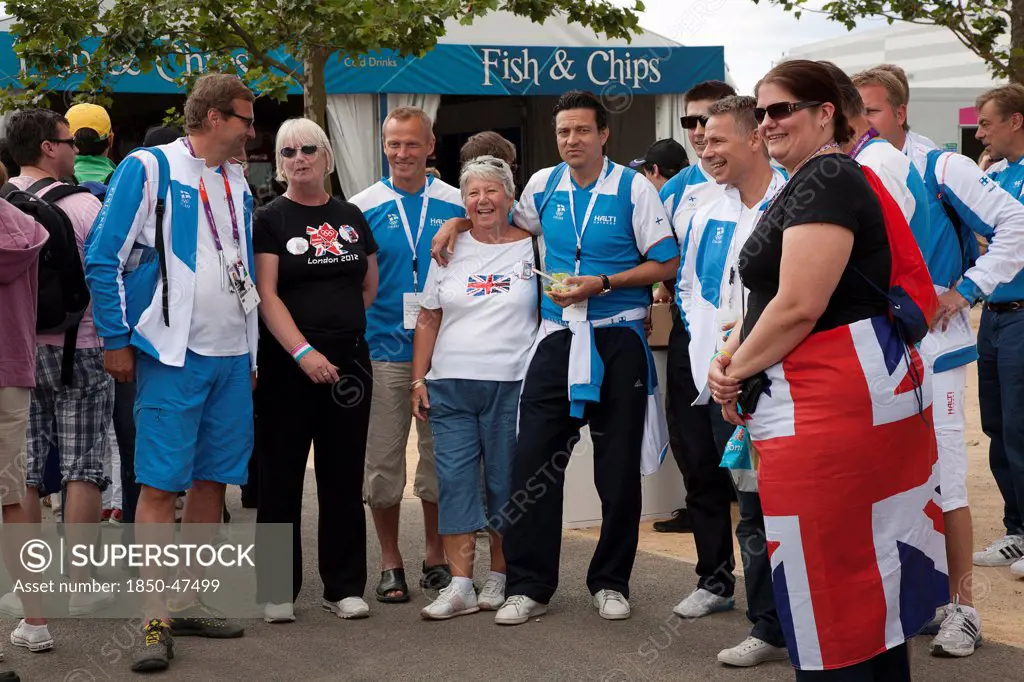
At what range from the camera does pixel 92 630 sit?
16.2 ft

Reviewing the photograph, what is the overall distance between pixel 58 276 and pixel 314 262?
1.05 meters

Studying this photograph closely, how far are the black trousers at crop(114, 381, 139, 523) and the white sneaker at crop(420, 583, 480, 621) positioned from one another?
177 centimetres

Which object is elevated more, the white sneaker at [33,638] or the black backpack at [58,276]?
the black backpack at [58,276]

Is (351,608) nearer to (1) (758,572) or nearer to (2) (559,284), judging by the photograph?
(2) (559,284)

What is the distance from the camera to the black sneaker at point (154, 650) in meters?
4.39

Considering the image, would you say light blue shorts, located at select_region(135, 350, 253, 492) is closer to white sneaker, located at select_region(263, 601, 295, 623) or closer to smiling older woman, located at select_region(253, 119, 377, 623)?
smiling older woman, located at select_region(253, 119, 377, 623)

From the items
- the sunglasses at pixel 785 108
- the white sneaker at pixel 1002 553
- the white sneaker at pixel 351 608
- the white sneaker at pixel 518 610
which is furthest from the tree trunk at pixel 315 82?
the sunglasses at pixel 785 108

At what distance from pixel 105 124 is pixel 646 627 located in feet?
12.9

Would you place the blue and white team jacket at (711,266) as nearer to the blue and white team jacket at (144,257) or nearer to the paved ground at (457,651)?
the paved ground at (457,651)

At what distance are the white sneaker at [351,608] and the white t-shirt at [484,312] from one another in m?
1.02

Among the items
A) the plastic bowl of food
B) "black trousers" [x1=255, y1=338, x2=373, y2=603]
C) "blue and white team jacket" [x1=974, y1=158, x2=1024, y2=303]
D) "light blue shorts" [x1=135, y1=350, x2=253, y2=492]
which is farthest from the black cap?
"light blue shorts" [x1=135, y1=350, x2=253, y2=492]

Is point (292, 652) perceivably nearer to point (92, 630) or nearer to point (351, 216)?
point (92, 630)

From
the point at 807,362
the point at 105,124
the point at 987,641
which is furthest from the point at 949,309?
the point at 105,124

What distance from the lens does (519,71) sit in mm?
14945
